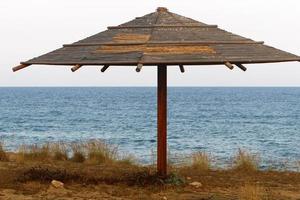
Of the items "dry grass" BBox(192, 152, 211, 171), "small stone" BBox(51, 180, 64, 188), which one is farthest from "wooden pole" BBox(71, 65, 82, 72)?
"dry grass" BBox(192, 152, 211, 171)

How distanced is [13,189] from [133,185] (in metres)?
1.84

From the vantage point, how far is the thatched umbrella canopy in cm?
806

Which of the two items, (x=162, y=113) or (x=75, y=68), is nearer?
(x=75, y=68)

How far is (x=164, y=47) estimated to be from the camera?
332 inches

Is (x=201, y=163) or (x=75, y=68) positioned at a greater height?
(x=75, y=68)

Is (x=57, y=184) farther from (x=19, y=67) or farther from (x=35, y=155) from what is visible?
(x=35, y=155)

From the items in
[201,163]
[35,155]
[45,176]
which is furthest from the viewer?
[35,155]

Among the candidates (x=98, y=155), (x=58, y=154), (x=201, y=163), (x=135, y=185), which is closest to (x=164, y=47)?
(x=135, y=185)

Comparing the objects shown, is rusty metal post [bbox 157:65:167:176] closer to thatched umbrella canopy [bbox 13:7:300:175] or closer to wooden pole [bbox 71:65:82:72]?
thatched umbrella canopy [bbox 13:7:300:175]

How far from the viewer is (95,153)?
13.1m

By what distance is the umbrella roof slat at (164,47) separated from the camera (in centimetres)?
805

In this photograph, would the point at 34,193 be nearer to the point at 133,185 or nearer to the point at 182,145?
the point at 133,185

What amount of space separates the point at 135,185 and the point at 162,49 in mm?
2295

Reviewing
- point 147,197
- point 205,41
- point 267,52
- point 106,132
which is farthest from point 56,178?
point 106,132
